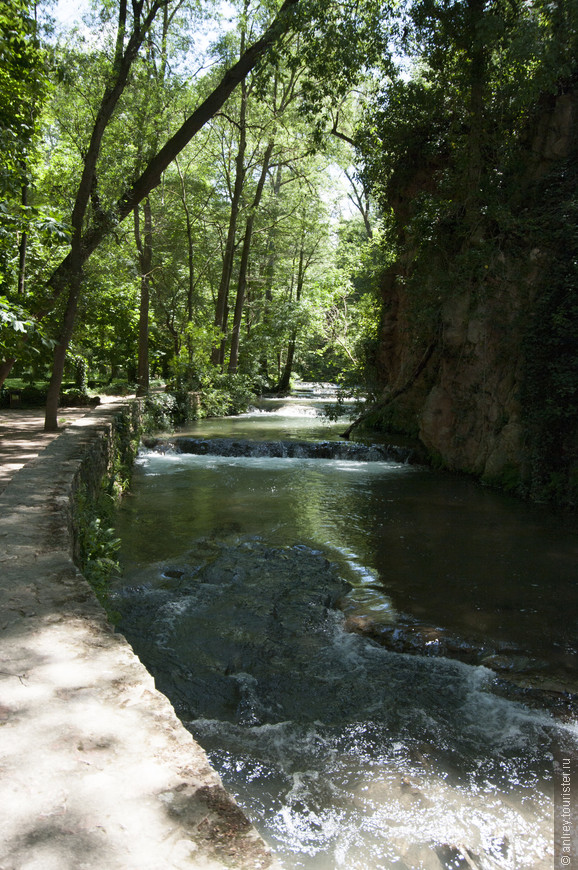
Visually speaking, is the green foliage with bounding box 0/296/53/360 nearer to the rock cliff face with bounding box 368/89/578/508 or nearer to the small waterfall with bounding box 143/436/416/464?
the small waterfall with bounding box 143/436/416/464

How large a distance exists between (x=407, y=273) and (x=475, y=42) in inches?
187

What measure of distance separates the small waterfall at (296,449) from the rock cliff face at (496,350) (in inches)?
48.2

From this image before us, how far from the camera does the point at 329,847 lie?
9.24 ft

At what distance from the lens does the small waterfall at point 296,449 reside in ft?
45.8

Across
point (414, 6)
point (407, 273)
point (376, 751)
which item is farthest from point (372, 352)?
point (376, 751)

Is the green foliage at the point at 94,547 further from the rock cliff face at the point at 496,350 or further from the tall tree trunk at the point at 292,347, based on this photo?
the tall tree trunk at the point at 292,347

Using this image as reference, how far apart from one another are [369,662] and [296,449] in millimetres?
9716

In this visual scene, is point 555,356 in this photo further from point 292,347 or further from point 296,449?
point 292,347

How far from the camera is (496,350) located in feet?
35.8

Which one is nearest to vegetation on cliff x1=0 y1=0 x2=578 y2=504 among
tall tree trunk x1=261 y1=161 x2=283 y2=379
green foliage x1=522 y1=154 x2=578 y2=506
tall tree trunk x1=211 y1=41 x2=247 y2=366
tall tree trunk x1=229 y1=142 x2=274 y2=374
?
green foliage x1=522 y1=154 x2=578 y2=506

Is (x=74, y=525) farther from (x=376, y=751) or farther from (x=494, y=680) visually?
(x=494, y=680)

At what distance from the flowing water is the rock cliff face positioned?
1.71m

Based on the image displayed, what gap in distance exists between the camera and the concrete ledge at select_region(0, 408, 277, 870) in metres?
1.56

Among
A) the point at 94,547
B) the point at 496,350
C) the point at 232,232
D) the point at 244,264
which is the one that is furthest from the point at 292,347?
the point at 94,547
